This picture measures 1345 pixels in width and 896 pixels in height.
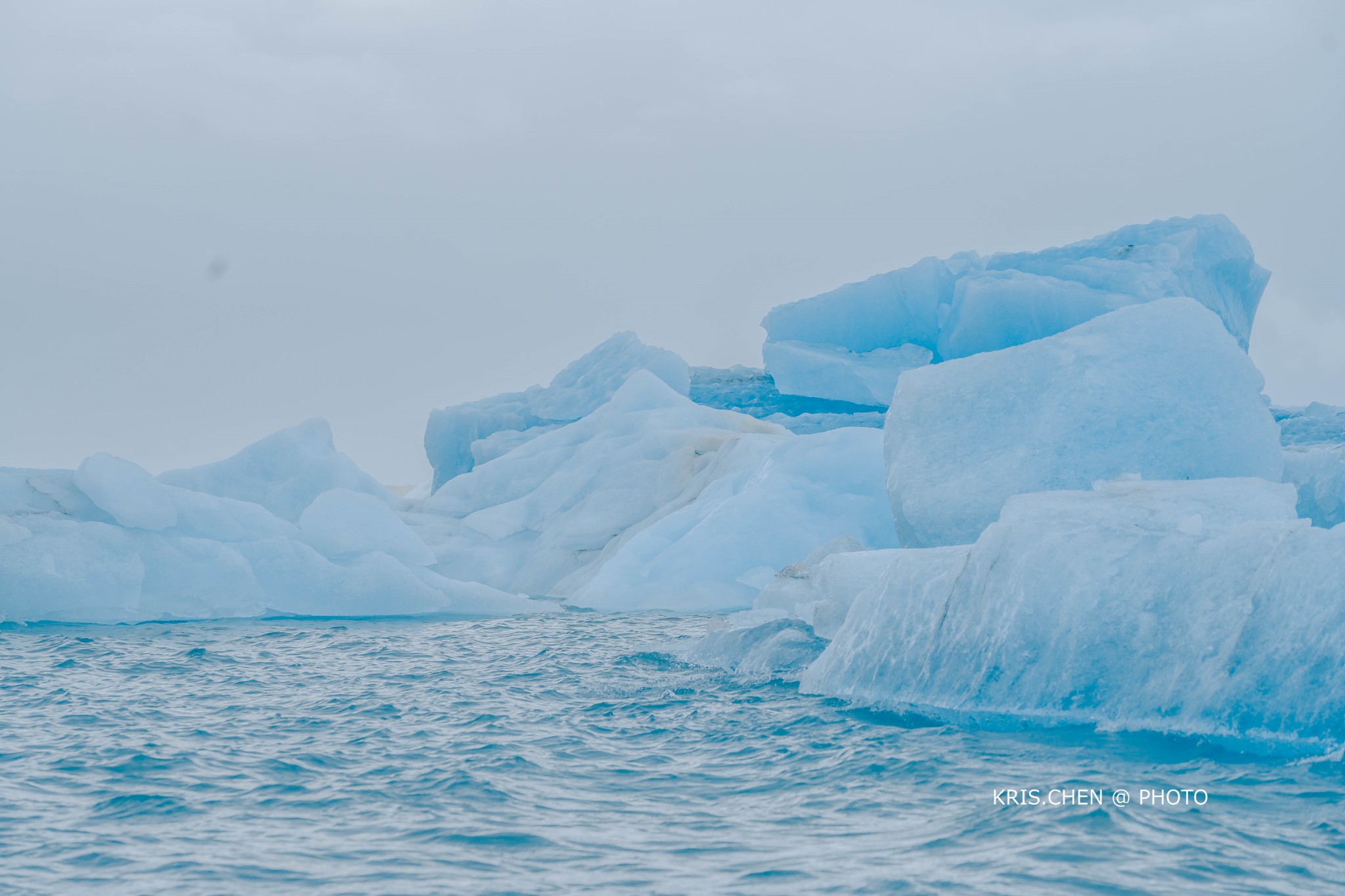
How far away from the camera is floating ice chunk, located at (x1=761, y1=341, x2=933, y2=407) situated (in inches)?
928

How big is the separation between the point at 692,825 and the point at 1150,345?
7216mm

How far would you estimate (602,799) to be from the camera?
516 cm

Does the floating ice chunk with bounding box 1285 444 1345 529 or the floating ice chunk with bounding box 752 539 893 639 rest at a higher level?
the floating ice chunk with bounding box 1285 444 1345 529

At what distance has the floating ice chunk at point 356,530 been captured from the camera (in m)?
15.4

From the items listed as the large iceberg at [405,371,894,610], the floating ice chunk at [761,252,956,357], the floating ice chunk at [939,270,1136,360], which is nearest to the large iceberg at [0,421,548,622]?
the large iceberg at [405,371,894,610]

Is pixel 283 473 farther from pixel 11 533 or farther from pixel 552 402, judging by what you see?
pixel 552 402

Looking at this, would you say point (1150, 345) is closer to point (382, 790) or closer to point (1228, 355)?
point (1228, 355)

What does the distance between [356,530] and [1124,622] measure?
1131cm

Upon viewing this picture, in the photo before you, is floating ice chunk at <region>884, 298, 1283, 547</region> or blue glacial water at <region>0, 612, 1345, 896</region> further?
floating ice chunk at <region>884, 298, 1283, 547</region>

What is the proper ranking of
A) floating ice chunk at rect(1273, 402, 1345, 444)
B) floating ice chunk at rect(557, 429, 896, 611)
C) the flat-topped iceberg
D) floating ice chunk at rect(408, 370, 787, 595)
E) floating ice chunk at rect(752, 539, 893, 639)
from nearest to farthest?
the flat-topped iceberg
floating ice chunk at rect(752, 539, 893, 639)
floating ice chunk at rect(557, 429, 896, 611)
floating ice chunk at rect(408, 370, 787, 595)
floating ice chunk at rect(1273, 402, 1345, 444)

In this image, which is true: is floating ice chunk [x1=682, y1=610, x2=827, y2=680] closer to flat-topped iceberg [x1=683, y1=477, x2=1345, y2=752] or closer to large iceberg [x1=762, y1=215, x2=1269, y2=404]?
flat-topped iceberg [x1=683, y1=477, x2=1345, y2=752]

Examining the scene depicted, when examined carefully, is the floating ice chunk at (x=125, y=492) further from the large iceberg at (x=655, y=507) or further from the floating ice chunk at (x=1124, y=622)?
the floating ice chunk at (x=1124, y=622)

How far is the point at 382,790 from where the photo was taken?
5.34 meters

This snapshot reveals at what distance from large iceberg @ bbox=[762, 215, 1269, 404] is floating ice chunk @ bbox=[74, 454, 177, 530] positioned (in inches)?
524
